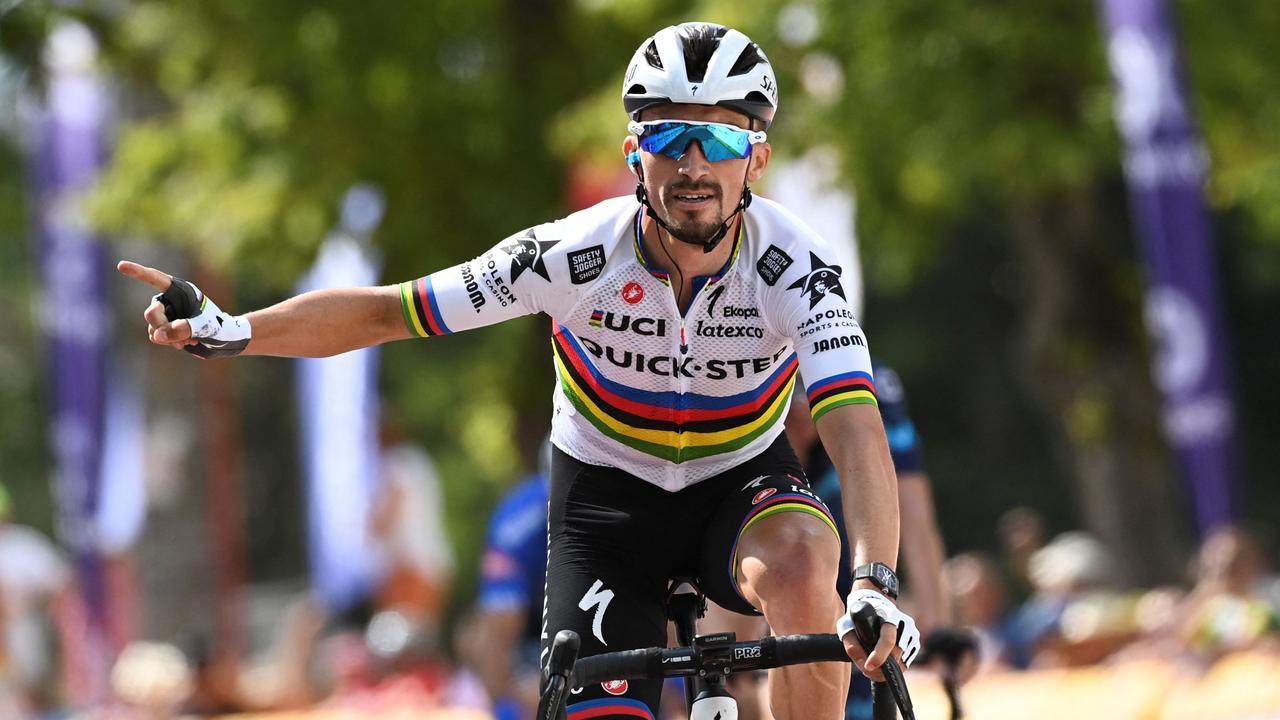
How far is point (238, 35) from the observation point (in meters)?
14.0

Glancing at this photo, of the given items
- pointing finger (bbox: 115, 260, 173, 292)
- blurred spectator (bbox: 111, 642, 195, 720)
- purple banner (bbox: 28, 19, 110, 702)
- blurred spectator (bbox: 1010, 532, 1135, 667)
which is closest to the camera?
pointing finger (bbox: 115, 260, 173, 292)

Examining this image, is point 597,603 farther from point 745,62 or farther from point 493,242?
point 493,242

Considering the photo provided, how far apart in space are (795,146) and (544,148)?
2.09 m

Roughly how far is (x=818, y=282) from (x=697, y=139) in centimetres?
50

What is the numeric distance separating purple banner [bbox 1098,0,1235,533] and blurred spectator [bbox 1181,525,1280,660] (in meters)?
0.82

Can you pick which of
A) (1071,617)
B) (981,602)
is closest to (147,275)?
(1071,617)

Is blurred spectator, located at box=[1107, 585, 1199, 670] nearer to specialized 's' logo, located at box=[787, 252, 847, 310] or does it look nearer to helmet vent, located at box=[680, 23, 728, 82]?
specialized 's' logo, located at box=[787, 252, 847, 310]

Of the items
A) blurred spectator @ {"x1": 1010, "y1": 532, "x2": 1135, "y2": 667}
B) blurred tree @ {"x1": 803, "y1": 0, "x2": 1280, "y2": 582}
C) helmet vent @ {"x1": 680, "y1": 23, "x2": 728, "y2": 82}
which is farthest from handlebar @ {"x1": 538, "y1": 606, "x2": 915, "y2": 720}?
blurred spectator @ {"x1": 1010, "y1": 532, "x2": 1135, "y2": 667}

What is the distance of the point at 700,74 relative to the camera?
5188 mm

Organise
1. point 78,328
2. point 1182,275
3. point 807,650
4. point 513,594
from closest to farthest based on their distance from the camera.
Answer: point 807,650, point 513,594, point 1182,275, point 78,328

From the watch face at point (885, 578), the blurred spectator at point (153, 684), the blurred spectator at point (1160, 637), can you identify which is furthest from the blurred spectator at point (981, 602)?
the watch face at point (885, 578)

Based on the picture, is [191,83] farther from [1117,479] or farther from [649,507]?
[649,507]

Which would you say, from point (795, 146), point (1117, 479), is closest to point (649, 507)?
point (795, 146)

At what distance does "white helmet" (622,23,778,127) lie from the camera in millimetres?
A: 5172
